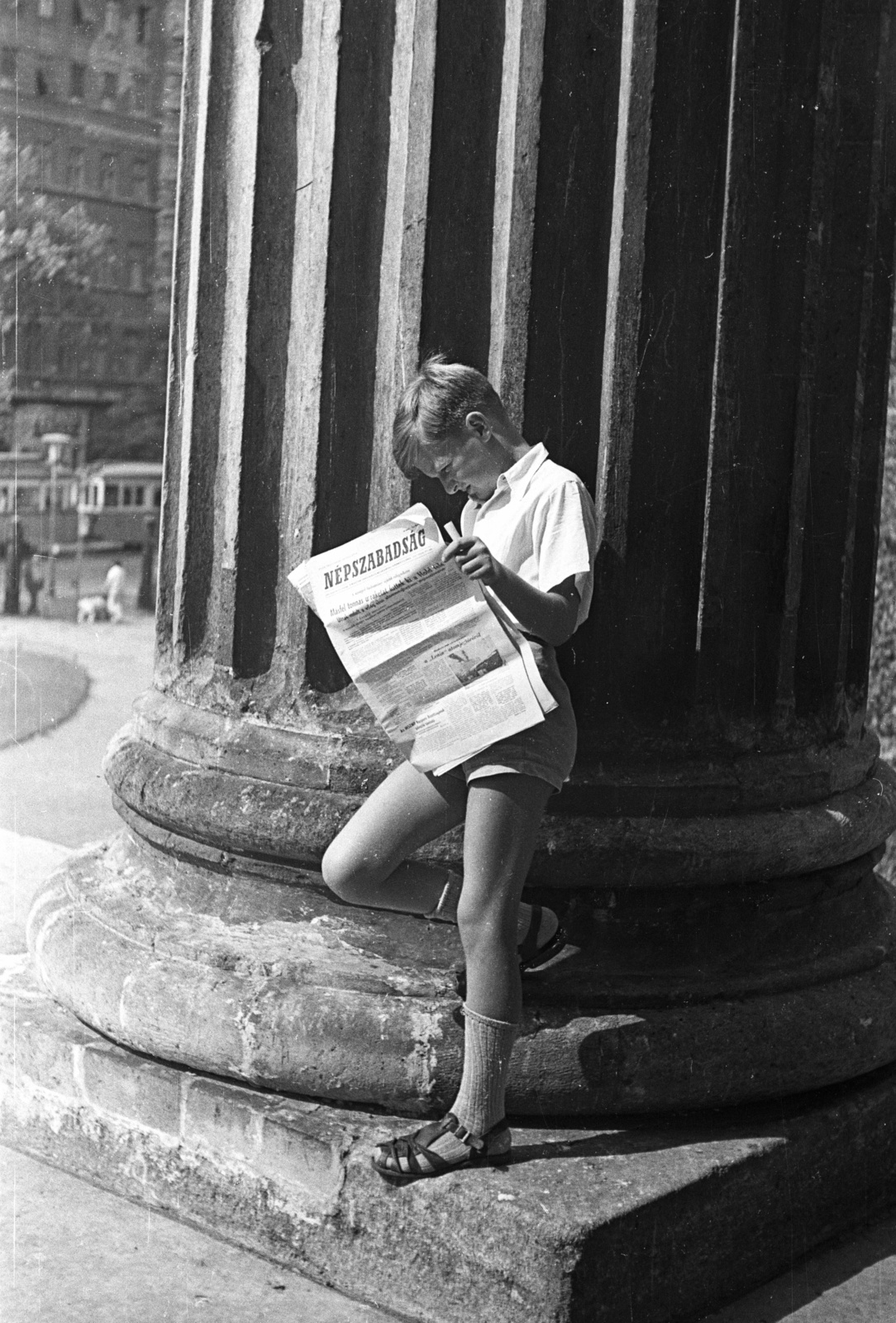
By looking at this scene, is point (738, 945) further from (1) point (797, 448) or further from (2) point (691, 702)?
(1) point (797, 448)

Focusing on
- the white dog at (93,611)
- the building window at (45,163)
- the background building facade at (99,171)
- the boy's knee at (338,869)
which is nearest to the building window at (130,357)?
the background building facade at (99,171)

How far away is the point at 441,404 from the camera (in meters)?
3.14

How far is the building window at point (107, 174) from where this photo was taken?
82.9 ft

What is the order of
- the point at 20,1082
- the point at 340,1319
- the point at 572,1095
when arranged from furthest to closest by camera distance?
1. the point at 20,1082
2. the point at 572,1095
3. the point at 340,1319

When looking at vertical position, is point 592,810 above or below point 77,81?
below

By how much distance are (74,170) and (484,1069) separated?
92.3 ft

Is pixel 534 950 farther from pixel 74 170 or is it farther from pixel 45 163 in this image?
pixel 45 163

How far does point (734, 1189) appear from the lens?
124 inches

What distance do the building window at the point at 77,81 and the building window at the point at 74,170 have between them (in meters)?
1.03

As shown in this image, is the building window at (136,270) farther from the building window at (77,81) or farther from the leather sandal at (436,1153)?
the leather sandal at (436,1153)

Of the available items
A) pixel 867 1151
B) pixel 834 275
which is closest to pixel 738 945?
pixel 867 1151

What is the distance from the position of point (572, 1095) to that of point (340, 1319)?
0.64 m

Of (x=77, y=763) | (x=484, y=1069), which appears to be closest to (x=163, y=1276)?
(x=484, y=1069)

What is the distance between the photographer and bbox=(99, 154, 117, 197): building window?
25.3 m
